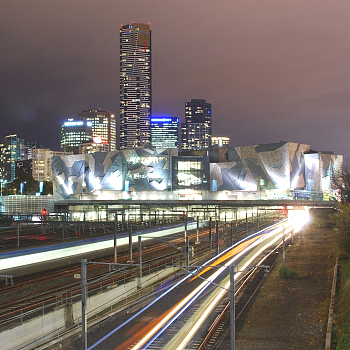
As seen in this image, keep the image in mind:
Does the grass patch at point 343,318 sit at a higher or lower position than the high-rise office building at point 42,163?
lower

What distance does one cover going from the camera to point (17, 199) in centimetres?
6272

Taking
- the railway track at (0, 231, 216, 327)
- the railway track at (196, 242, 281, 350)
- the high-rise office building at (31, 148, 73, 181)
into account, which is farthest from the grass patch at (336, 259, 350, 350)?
the high-rise office building at (31, 148, 73, 181)

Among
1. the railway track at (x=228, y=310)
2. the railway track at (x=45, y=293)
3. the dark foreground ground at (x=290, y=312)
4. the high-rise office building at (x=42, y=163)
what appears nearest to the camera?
the railway track at (x=228, y=310)

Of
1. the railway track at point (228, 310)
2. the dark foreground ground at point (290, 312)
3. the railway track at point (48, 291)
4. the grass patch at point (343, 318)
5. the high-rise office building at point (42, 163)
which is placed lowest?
the dark foreground ground at point (290, 312)

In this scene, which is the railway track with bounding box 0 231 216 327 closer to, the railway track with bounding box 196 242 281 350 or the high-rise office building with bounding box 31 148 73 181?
the railway track with bounding box 196 242 281 350

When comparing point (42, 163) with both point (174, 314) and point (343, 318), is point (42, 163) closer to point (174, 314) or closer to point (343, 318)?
point (174, 314)

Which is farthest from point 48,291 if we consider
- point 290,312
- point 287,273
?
point 287,273

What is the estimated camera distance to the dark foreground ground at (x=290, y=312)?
53.0 ft

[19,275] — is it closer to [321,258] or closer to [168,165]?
[321,258]

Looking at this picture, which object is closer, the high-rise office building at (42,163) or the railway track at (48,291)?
the railway track at (48,291)

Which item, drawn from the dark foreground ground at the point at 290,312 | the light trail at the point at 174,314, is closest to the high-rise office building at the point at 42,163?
the dark foreground ground at the point at 290,312

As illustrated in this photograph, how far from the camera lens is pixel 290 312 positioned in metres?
20.0

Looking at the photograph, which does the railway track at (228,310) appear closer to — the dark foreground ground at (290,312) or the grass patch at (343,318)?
the dark foreground ground at (290,312)

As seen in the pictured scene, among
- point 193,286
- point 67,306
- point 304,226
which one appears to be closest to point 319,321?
point 193,286
